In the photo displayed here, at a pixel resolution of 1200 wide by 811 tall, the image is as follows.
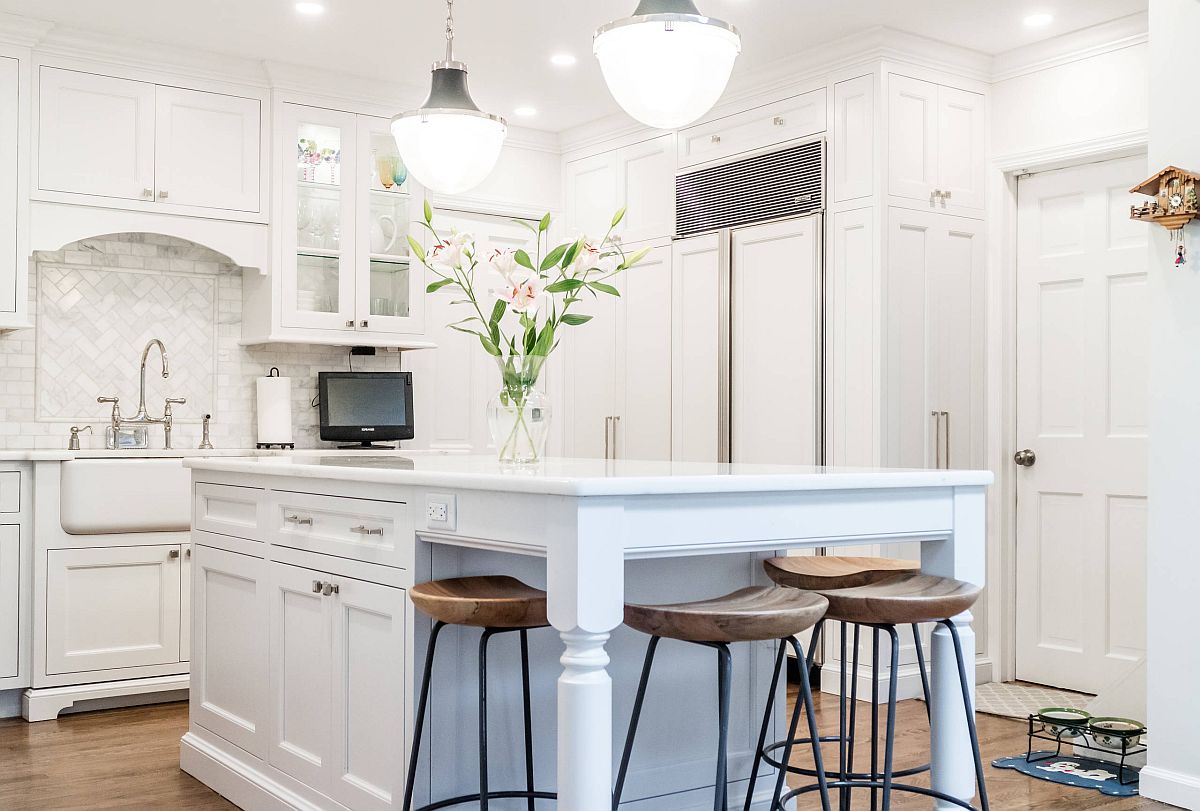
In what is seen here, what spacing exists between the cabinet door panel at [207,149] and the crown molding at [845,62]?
2015mm

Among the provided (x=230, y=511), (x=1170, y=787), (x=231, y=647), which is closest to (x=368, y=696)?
(x=231, y=647)

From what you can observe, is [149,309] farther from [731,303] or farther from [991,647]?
[991,647]

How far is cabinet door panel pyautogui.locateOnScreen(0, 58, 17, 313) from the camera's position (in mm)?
4477

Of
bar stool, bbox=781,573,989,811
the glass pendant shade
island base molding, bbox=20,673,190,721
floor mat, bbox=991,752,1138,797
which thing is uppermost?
the glass pendant shade

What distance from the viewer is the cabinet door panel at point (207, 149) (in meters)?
4.85

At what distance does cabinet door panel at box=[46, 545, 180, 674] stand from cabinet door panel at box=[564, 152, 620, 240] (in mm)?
2580

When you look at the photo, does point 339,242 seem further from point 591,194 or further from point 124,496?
point 124,496

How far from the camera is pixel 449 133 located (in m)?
3.46

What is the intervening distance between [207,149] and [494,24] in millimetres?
1357

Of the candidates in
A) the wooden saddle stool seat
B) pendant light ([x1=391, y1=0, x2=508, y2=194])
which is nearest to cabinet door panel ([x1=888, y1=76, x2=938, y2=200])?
pendant light ([x1=391, y1=0, x2=508, y2=194])

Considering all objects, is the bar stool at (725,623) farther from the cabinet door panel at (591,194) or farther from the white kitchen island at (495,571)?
the cabinet door panel at (591,194)

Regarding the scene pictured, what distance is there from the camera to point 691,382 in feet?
17.7

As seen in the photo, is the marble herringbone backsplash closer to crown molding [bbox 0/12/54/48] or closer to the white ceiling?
crown molding [bbox 0/12/54/48]

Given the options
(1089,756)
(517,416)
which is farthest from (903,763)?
(517,416)
